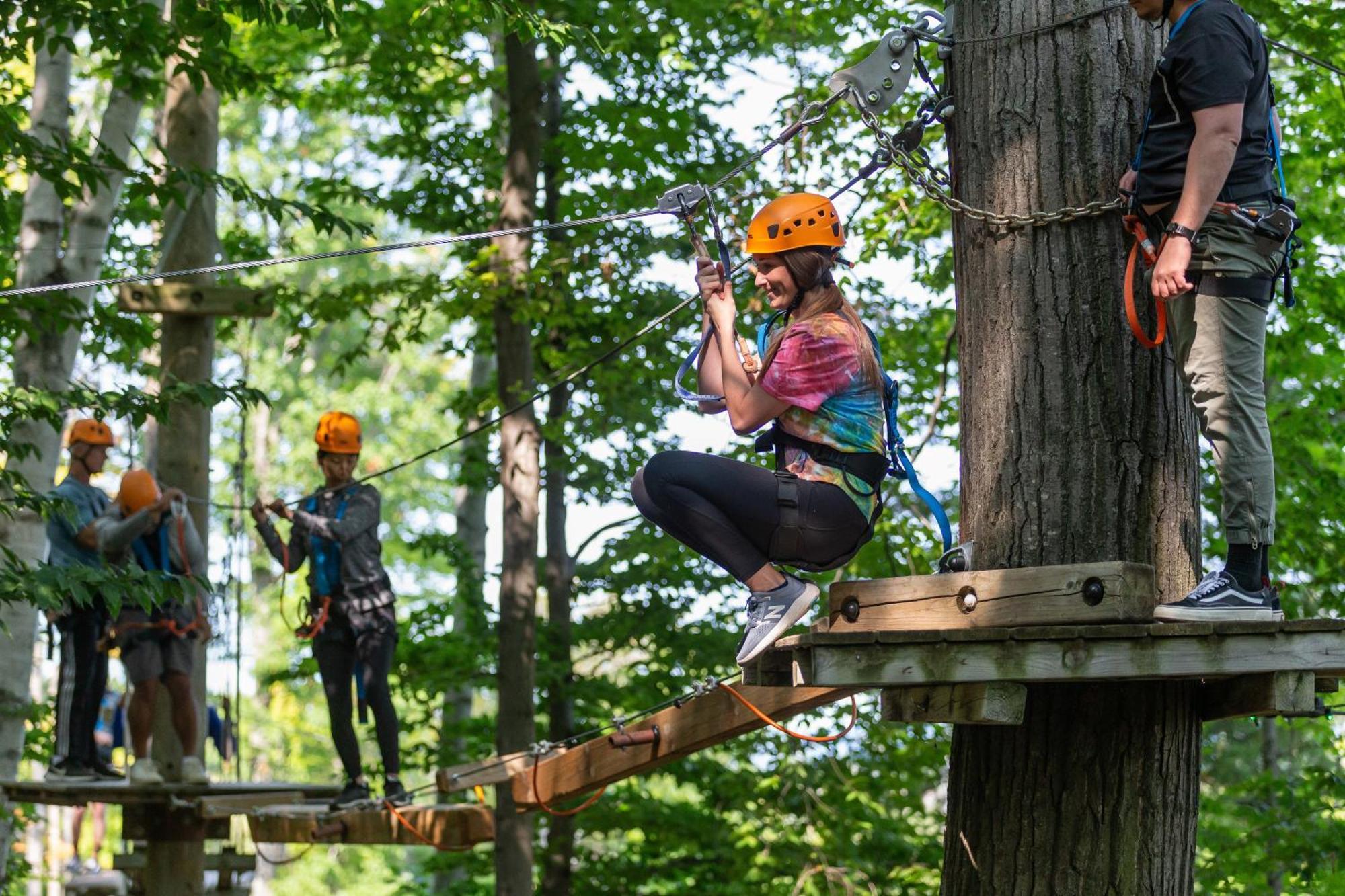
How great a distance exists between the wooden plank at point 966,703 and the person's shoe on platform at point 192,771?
493 centimetres

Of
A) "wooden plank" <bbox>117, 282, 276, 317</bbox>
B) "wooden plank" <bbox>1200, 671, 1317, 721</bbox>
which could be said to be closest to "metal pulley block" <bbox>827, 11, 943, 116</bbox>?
"wooden plank" <bbox>1200, 671, 1317, 721</bbox>

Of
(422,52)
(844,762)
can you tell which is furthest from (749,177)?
(844,762)

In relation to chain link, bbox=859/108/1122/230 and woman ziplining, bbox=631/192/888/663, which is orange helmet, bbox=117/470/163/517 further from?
chain link, bbox=859/108/1122/230

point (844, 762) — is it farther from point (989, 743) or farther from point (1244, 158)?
point (1244, 158)

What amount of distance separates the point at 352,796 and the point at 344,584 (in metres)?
1.07

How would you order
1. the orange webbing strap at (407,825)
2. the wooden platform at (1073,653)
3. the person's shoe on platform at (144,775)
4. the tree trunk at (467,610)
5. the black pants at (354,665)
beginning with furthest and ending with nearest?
the tree trunk at (467,610) → the person's shoe on platform at (144,775) → the black pants at (354,665) → the orange webbing strap at (407,825) → the wooden platform at (1073,653)

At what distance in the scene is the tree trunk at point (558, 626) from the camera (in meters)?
12.1

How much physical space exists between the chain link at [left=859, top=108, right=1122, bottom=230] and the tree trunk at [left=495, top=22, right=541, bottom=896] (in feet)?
19.1

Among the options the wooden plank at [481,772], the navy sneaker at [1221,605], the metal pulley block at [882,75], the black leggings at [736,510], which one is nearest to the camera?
the navy sneaker at [1221,605]

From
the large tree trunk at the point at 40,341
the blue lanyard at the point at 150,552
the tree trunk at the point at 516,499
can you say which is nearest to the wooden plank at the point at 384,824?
the blue lanyard at the point at 150,552

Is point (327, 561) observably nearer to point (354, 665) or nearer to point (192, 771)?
point (354, 665)

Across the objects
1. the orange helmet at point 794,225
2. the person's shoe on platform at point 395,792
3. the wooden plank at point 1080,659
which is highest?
the orange helmet at point 794,225

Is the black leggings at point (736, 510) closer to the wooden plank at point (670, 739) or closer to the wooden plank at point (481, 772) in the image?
the wooden plank at point (670, 739)

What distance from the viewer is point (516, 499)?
10.3m
